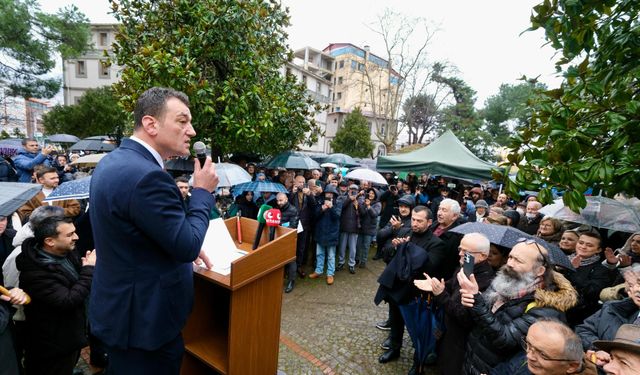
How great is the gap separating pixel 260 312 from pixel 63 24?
20.6 metres

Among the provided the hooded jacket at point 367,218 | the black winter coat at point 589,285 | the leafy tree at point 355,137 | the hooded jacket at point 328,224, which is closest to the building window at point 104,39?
the leafy tree at point 355,137

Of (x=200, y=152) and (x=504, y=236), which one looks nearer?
(x=200, y=152)

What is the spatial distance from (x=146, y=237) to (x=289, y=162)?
7.09 meters

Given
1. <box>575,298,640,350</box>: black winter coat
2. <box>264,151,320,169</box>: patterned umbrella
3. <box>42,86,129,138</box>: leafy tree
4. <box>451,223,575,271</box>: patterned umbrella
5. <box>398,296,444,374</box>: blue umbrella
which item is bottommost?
<box>398,296,444,374</box>: blue umbrella

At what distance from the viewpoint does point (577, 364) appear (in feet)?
5.32

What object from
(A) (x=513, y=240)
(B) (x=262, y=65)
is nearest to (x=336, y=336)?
(A) (x=513, y=240)

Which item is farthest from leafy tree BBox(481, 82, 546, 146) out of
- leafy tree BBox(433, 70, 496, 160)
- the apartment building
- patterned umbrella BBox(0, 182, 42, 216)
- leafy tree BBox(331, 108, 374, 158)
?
the apartment building

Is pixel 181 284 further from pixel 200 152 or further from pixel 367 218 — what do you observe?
pixel 367 218

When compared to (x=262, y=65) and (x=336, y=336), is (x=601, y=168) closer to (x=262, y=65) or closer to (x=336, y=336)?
(x=336, y=336)

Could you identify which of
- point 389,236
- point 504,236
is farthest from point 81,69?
point 504,236

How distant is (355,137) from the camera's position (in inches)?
1176

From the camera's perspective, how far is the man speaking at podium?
1429 millimetres

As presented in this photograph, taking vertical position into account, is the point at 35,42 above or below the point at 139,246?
above

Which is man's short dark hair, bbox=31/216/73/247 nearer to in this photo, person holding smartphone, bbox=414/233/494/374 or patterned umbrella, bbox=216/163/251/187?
person holding smartphone, bbox=414/233/494/374
